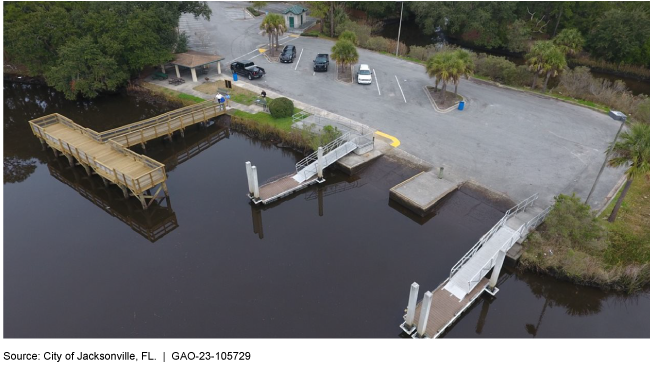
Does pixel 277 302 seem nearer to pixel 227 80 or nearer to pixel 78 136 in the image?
pixel 78 136

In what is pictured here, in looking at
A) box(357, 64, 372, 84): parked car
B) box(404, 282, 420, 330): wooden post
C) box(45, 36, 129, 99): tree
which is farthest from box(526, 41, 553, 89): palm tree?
box(45, 36, 129, 99): tree

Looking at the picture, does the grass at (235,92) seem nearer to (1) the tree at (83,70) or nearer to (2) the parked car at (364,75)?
(1) the tree at (83,70)

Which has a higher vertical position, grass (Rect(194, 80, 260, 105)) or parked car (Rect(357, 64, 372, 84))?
parked car (Rect(357, 64, 372, 84))

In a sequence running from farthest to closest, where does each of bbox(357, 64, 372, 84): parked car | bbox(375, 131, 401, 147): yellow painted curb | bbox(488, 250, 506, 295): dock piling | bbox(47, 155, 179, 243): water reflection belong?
bbox(357, 64, 372, 84): parked car < bbox(375, 131, 401, 147): yellow painted curb < bbox(47, 155, 179, 243): water reflection < bbox(488, 250, 506, 295): dock piling

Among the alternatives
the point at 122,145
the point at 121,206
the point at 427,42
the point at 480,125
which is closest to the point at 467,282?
the point at 480,125

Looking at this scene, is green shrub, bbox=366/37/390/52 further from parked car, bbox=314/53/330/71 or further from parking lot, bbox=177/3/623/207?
parked car, bbox=314/53/330/71

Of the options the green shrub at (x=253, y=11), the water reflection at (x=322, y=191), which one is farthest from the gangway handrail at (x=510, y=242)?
the green shrub at (x=253, y=11)

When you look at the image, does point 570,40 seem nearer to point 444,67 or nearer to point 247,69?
point 444,67
